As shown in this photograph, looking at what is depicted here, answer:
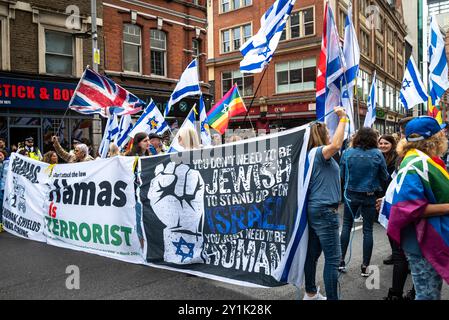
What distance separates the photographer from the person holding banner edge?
375cm

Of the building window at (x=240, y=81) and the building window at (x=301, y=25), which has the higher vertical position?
the building window at (x=301, y=25)

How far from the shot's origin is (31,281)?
16.1 ft

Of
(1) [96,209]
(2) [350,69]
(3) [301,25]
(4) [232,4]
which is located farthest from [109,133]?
(4) [232,4]

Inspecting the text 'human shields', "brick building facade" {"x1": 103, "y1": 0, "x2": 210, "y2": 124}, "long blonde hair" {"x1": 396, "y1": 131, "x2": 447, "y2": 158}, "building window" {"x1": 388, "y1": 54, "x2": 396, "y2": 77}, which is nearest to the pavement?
the text 'human shields'

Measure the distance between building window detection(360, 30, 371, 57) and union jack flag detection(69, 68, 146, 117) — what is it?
101ft

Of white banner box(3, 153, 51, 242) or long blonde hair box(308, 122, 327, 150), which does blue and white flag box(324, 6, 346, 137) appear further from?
white banner box(3, 153, 51, 242)

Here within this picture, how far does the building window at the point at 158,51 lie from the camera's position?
19.7 metres

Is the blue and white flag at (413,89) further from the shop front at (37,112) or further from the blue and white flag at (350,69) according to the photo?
the shop front at (37,112)

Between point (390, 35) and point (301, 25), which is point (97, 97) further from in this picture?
point (390, 35)

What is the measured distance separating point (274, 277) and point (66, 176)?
4.10m

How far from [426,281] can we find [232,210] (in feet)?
7.06

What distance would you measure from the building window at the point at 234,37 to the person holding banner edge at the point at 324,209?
30736 millimetres

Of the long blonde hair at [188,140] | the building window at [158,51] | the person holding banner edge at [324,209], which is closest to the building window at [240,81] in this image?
the building window at [158,51]
